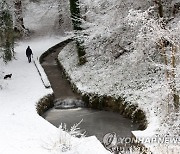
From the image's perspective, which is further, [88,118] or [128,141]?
[88,118]

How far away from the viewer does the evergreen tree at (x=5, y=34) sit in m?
24.4

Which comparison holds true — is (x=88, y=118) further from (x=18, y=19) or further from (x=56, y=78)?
(x=18, y=19)

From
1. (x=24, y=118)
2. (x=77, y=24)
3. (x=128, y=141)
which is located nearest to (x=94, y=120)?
(x=24, y=118)

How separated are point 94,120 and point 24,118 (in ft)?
10.8

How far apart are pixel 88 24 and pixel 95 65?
8.15ft

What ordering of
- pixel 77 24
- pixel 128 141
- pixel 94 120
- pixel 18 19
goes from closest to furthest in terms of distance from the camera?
1. pixel 128 141
2. pixel 94 120
3. pixel 77 24
4. pixel 18 19

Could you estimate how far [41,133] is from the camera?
13.0 metres

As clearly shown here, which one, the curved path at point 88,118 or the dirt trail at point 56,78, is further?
the dirt trail at point 56,78

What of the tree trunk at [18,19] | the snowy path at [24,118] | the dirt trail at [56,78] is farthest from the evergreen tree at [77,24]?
the tree trunk at [18,19]

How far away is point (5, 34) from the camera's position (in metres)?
24.5

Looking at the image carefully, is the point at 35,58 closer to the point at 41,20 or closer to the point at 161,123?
A: the point at 41,20

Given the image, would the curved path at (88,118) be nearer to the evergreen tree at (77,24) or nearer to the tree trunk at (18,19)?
the evergreen tree at (77,24)

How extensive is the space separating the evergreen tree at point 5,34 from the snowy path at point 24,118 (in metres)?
0.73

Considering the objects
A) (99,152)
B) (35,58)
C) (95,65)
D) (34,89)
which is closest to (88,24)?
(95,65)
